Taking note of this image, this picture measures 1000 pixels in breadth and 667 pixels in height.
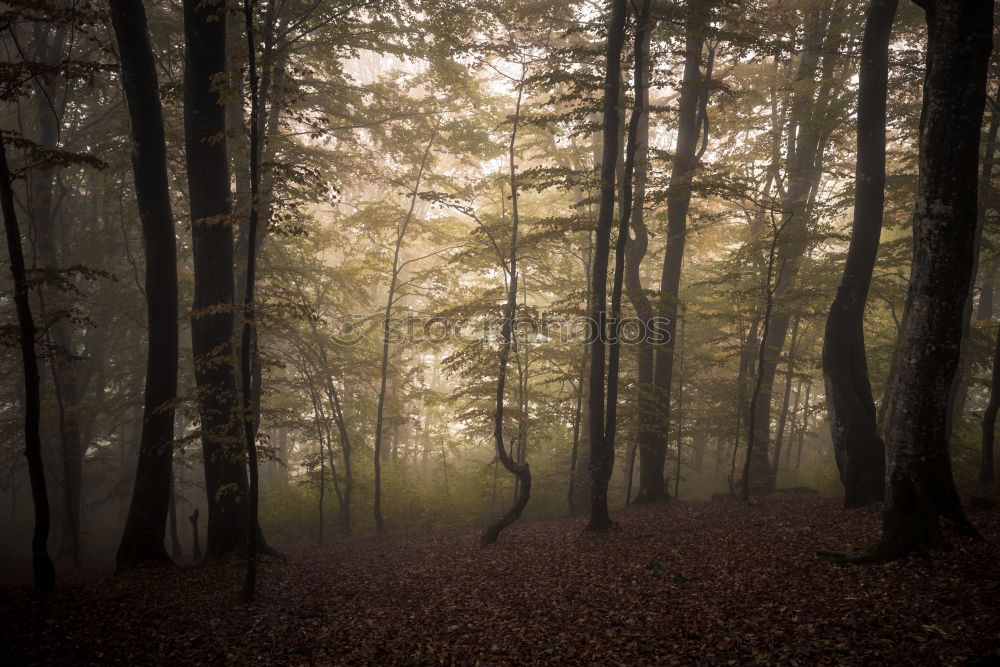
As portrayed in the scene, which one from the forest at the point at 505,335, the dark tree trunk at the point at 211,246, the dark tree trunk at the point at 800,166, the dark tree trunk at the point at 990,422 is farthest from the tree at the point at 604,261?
the dark tree trunk at the point at 990,422

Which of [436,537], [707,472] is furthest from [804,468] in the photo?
[436,537]

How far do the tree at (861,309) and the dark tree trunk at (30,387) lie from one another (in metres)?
12.5

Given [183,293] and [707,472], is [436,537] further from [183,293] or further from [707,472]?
[707,472]

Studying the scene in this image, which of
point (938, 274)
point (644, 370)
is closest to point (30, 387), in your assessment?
point (938, 274)

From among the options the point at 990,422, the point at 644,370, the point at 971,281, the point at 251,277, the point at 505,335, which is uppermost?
the point at 971,281

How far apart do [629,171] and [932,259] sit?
4.64m

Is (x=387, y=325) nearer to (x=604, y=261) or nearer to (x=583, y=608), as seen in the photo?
(x=604, y=261)

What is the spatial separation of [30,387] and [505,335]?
7715 mm

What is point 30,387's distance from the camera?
6875mm

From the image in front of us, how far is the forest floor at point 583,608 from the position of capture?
4.80m

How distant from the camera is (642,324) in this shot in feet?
42.2
